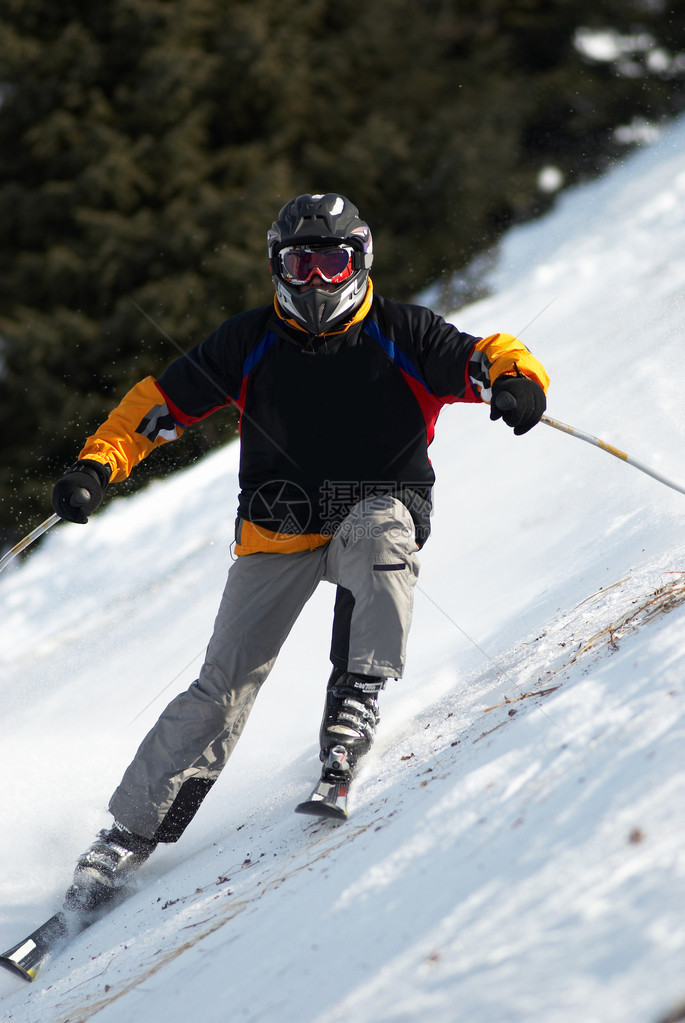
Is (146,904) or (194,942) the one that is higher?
(194,942)

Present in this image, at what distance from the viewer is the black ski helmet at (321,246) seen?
2424 mm

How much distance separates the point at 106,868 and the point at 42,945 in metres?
0.25

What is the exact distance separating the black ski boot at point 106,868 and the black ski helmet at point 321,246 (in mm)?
1599

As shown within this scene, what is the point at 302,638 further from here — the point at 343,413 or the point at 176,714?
the point at 343,413

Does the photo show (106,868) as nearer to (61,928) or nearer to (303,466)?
(61,928)

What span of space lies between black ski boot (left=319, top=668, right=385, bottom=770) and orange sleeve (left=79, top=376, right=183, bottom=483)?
3.11 feet

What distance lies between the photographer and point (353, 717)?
2.37m

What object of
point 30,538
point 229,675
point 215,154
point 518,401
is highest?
point 30,538

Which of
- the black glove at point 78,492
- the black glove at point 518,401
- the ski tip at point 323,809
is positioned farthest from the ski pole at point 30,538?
the black glove at point 518,401

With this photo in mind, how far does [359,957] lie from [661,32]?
33.2 feet

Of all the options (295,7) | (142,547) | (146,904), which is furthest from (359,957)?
(295,7)

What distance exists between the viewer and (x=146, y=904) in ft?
7.79

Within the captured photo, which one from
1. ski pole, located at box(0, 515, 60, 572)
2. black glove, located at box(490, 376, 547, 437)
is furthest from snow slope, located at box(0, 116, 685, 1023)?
ski pole, located at box(0, 515, 60, 572)

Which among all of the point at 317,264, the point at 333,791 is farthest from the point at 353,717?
the point at 317,264
